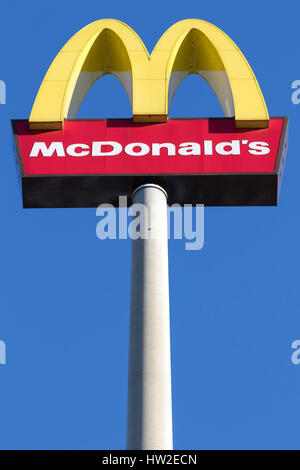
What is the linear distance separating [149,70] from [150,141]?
8.77ft

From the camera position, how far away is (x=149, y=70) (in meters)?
38.8

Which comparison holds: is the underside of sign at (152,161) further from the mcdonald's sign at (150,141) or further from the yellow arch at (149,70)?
the yellow arch at (149,70)

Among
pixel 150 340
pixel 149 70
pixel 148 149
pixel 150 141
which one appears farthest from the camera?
pixel 149 70

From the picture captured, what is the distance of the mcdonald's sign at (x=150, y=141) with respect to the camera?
3672 cm

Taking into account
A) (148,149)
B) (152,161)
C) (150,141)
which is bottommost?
(152,161)

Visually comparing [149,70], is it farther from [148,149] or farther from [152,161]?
[152,161]

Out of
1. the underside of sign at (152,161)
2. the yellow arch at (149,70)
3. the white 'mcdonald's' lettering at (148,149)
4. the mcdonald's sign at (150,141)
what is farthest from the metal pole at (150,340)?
the yellow arch at (149,70)

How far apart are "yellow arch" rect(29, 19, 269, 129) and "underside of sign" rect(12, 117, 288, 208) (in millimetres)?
520

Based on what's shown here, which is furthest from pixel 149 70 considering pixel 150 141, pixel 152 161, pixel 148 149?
pixel 152 161

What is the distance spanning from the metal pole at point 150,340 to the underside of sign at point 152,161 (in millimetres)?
1372

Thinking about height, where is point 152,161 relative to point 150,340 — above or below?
above

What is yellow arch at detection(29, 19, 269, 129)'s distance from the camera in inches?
1499

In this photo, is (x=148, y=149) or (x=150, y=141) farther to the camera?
(x=150, y=141)

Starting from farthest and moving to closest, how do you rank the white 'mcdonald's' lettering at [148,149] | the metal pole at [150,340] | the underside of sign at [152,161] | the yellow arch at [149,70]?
the yellow arch at [149,70] → the white 'mcdonald's' lettering at [148,149] → the underside of sign at [152,161] → the metal pole at [150,340]
